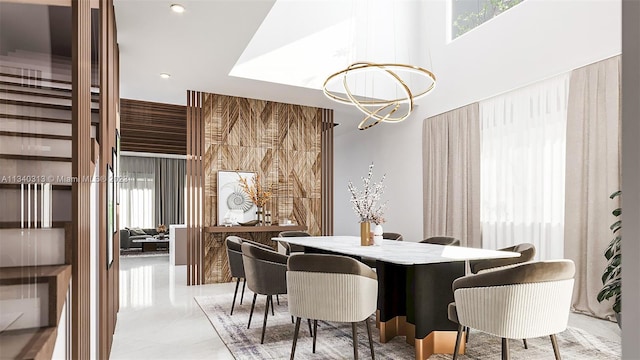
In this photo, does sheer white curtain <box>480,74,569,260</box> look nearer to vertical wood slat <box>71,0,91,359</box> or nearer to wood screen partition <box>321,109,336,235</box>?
wood screen partition <box>321,109,336,235</box>

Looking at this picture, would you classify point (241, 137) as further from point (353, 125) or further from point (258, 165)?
point (353, 125)

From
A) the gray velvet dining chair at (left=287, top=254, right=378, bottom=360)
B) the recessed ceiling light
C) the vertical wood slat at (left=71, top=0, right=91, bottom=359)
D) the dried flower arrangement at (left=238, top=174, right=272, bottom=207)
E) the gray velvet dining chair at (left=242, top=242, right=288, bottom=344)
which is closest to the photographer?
the vertical wood slat at (left=71, top=0, right=91, bottom=359)

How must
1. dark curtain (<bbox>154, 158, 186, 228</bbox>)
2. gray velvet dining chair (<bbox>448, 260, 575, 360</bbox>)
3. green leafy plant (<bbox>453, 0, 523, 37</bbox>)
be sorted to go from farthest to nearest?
dark curtain (<bbox>154, 158, 186, 228</bbox>)
green leafy plant (<bbox>453, 0, 523, 37</bbox>)
gray velvet dining chair (<bbox>448, 260, 575, 360</bbox>)

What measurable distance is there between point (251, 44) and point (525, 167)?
3819 mm

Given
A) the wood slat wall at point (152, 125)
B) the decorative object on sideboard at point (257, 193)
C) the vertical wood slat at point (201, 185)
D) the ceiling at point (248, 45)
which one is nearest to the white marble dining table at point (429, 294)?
the ceiling at point (248, 45)

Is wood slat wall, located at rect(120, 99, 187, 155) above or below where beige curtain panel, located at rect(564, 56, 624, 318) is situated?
above

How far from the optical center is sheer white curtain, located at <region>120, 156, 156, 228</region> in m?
12.5

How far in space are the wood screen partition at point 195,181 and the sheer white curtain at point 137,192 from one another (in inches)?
292

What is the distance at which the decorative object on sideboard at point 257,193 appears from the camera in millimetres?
6379

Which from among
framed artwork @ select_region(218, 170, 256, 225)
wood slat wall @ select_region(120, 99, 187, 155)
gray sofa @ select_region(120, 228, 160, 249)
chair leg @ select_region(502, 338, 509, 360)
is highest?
wood slat wall @ select_region(120, 99, 187, 155)

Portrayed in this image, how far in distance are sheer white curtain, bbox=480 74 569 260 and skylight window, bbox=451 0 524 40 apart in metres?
1.16

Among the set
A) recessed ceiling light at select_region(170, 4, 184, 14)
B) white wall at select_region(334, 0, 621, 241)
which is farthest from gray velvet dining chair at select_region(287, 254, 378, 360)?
white wall at select_region(334, 0, 621, 241)

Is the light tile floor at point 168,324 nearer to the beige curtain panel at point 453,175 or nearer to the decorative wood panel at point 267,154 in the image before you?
the decorative wood panel at point 267,154

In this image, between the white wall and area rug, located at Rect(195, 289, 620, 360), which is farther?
the white wall
